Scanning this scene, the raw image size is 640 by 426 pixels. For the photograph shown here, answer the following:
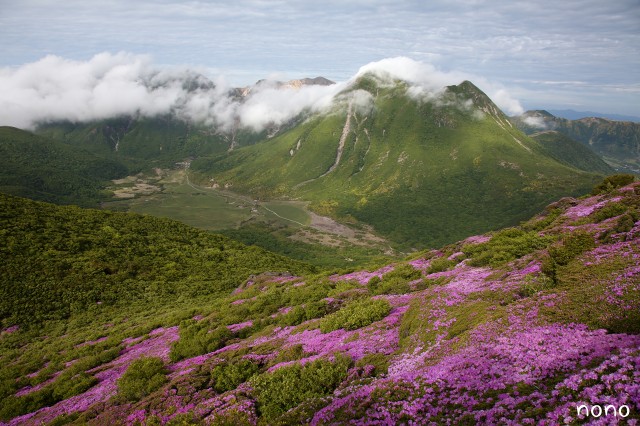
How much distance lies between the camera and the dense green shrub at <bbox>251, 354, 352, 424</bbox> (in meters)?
15.0

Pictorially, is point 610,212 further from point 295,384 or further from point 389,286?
point 295,384

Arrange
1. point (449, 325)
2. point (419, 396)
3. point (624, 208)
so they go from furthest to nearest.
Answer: point (624, 208) < point (449, 325) < point (419, 396)

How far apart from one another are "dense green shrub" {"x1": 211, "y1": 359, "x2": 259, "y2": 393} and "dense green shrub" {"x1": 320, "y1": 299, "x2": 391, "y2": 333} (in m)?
5.92

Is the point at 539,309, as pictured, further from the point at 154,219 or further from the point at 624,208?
the point at 154,219

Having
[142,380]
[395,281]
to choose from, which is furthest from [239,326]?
[395,281]

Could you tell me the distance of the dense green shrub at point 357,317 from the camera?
911 inches

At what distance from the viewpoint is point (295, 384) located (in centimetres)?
1577

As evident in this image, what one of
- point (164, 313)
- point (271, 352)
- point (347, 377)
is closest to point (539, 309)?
point (347, 377)

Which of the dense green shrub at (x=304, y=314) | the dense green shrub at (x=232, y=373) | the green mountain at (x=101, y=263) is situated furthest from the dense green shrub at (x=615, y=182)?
the green mountain at (x=101, y=263)

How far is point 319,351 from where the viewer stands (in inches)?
807

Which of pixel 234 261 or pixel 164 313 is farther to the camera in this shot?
pixel 234 261

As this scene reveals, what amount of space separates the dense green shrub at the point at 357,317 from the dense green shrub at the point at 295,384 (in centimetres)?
589

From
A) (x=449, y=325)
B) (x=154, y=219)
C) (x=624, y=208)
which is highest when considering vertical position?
(x=624, y=208)

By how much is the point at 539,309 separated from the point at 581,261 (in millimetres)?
6707
